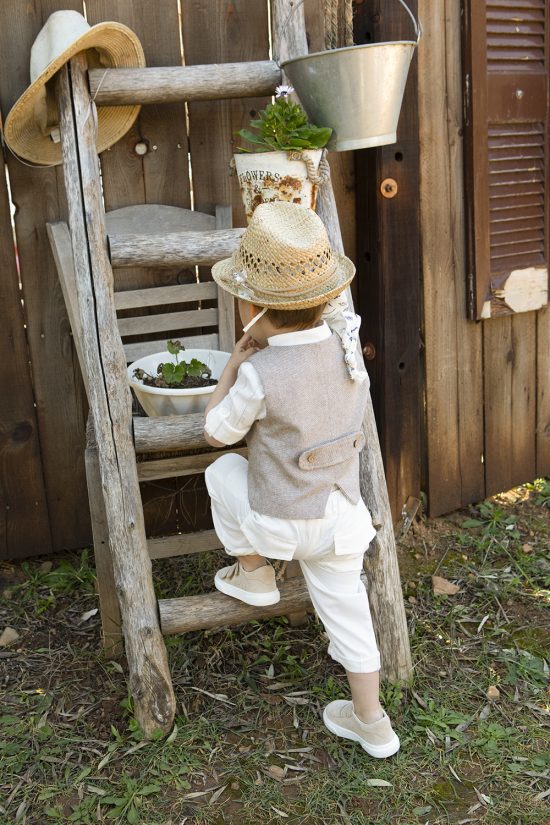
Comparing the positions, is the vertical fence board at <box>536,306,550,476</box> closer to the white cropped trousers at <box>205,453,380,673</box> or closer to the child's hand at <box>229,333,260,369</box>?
the white cropped trousers at <box>205,453,380,673</box>

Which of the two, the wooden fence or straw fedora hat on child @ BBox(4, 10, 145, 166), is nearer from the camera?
straw fedora hat on child @ BBox(4, 10, 145, 166)

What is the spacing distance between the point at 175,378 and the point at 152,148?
910 millimetres

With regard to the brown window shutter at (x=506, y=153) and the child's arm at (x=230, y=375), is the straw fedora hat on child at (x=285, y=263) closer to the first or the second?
the child's arm at (x=230, y=375)

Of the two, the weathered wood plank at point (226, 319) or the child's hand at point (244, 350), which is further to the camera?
the weathered wood plank at point (226, 319)

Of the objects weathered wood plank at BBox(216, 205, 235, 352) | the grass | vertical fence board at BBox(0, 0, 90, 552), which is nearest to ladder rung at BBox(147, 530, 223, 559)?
the grass

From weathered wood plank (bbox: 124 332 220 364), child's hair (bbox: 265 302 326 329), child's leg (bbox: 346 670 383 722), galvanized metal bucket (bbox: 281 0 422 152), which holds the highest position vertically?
galvanized metal bucket (bbox: 281 0 422 152)

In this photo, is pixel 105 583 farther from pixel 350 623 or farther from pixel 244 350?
pixel 244 350

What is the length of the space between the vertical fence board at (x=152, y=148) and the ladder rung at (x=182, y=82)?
1.35 ft

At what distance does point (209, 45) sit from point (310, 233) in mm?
1311

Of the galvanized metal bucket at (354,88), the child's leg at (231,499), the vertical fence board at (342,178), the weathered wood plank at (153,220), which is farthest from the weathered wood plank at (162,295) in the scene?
the child's leg at (231,499)

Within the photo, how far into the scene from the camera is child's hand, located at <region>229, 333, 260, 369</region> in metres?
2.36

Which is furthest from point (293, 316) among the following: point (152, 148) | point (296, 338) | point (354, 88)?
point (152, 148)

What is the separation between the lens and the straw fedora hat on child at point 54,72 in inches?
103

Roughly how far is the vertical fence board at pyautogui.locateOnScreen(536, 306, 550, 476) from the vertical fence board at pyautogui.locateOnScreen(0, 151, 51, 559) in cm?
220
